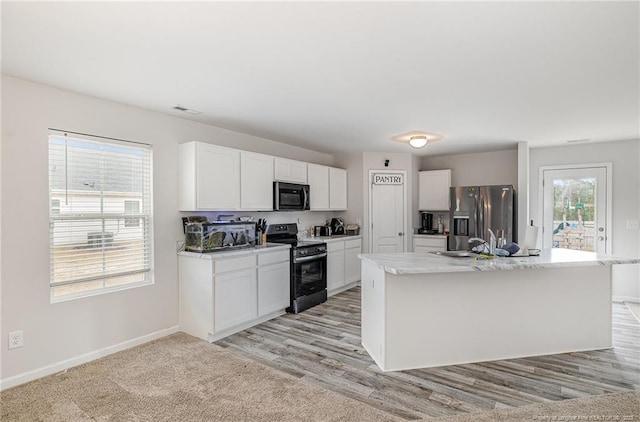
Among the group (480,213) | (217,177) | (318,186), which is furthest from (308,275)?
(480,213)

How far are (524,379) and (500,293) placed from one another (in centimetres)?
71

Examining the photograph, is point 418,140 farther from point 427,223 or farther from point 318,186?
point 427,223

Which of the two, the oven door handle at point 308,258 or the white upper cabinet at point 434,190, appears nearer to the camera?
the oven door handle at point 308,258

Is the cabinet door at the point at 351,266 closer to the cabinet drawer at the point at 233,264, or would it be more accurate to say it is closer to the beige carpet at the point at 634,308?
the cabinet drawer at the point at 233,264

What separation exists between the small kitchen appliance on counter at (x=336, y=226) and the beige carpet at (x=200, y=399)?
3.44 meters

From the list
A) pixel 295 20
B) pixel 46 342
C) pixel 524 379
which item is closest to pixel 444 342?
pixel 524 379

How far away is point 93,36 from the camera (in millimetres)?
2068

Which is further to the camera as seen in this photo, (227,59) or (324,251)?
(324,251)

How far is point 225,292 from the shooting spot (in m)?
3.71

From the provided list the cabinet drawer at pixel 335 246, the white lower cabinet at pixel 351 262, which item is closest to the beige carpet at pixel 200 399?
the cabinet drawer at pixel 335 246

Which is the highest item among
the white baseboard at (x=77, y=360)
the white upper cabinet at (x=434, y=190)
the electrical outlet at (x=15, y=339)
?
the white upper cabinet at (x=434, y=190)

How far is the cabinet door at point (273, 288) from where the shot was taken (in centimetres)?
416

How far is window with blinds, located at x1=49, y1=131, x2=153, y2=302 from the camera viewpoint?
3.00 meters

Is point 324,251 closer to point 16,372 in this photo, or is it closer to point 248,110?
point 248,110
